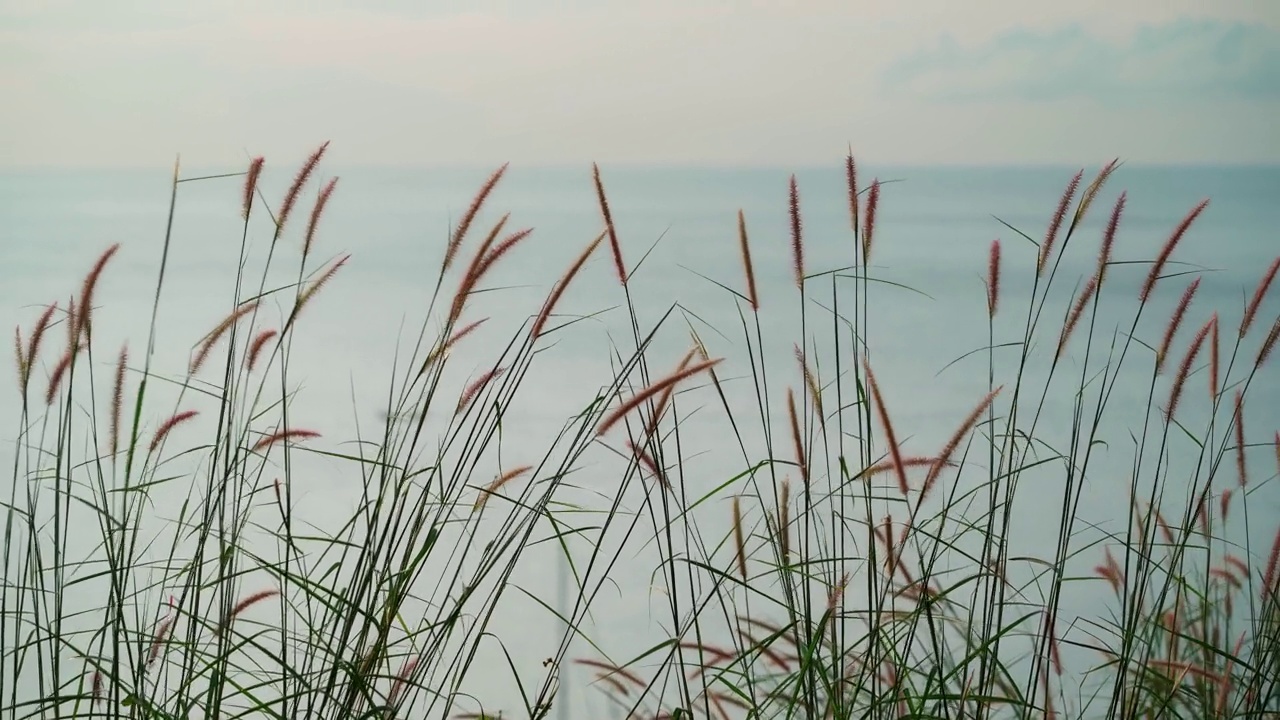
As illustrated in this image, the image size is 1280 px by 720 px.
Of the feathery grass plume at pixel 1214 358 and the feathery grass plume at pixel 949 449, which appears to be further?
the feathery grass plume at pixel 1214 358

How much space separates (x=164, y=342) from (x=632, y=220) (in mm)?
673

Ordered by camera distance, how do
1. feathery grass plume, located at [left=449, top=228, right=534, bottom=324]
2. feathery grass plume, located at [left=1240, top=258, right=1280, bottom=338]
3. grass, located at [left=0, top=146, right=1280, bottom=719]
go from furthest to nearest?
grass, located at [left=0, top=146, right=1280, bottom=719], feathery grass plume, located at [left=1240, top=258, right=1280, bottom=338], feathery grass plume, located at [left=449, top=228, right=534, bottom=324]

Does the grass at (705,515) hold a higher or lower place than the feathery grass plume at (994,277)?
lower

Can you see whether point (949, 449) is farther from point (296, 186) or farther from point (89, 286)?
point (89, 286)

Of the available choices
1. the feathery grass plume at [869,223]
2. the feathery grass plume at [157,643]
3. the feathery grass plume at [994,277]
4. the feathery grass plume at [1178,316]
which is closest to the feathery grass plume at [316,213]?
the feathery grass plume at [157,643]

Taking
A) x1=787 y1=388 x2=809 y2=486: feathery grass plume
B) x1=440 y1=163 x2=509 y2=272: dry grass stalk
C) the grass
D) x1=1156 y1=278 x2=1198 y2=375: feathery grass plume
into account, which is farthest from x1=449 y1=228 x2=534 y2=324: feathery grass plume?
x1=1156 y1=278 x2=1198 y2=375: feathery grass plume

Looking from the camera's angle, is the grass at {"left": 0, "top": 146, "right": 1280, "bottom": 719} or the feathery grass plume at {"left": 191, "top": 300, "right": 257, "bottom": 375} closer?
the feathery grass plume at {"left": 191, "top": 300, "right": 257, "bottom": 375}

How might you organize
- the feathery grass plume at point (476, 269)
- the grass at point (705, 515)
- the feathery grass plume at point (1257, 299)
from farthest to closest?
the grass at point (705, 515), the feathery grass plume at point (1257, 299), the feathery grass plume at point (476, 269)

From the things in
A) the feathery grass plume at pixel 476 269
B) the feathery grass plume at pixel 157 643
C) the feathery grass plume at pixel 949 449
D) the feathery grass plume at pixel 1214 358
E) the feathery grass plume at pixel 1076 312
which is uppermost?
the feathery grass plume at pixel 476 269

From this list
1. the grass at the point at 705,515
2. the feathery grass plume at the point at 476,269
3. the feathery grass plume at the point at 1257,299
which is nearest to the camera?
the feathery grass plume at the point at 476,269

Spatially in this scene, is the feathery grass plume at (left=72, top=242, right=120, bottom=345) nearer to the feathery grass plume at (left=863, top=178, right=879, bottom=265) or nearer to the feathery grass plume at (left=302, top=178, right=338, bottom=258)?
the feathery grass plume at (left=302, top=178, right=338, bottom=258)

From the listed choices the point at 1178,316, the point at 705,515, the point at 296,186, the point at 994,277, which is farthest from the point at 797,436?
the point at 705,515

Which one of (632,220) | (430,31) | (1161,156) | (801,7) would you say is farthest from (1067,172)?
(430,31)

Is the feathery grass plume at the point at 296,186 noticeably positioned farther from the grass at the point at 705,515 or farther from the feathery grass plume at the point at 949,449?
the feathery grass plume at the point at 949,449
